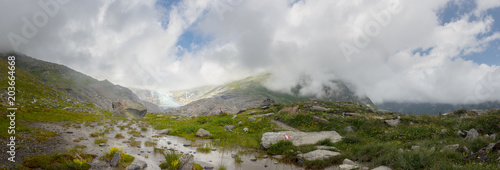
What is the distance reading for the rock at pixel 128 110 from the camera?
193 feet

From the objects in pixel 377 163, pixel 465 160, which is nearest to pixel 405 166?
pixel 377 163

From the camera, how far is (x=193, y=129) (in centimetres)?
2578

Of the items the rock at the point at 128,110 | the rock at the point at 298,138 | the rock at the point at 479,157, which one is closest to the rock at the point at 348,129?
the rock at the point at 298,138

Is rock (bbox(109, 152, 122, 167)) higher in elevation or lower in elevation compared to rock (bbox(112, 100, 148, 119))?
lower

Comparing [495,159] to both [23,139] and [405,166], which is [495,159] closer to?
[405,166]

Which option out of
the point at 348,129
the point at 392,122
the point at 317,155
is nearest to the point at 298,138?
the point at 317,155

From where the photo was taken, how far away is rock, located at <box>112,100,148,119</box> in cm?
5884

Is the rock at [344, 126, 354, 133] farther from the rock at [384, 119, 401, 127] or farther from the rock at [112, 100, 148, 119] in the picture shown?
the rock at [112, 100, 148, 119]

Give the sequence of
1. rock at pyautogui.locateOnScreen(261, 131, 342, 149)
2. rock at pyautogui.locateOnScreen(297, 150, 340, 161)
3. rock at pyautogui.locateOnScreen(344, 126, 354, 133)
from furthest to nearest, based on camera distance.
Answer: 1. rock at pyautogui.locateOnScreen(344, 126, 354, 133)
2. rock at pyautogui.locateOnScreen(261, 131, 342, 149)
3. rock at pyautogui.locateOnScreen(297, 150, 340, 161)

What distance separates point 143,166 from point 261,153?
8155mm

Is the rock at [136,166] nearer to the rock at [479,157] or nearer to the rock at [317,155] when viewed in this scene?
the rock at [317,155]

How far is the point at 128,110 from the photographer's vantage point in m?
59.6

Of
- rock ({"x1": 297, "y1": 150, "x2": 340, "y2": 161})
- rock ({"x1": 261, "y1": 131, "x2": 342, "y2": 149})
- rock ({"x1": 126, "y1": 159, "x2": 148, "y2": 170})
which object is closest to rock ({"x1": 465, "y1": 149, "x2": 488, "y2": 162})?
rock ({"x1": 297, "y1": 150, "x2": 340, "y2": 161})

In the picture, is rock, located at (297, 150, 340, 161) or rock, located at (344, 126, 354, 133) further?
rock, located at (344, 126, 354, 133)
